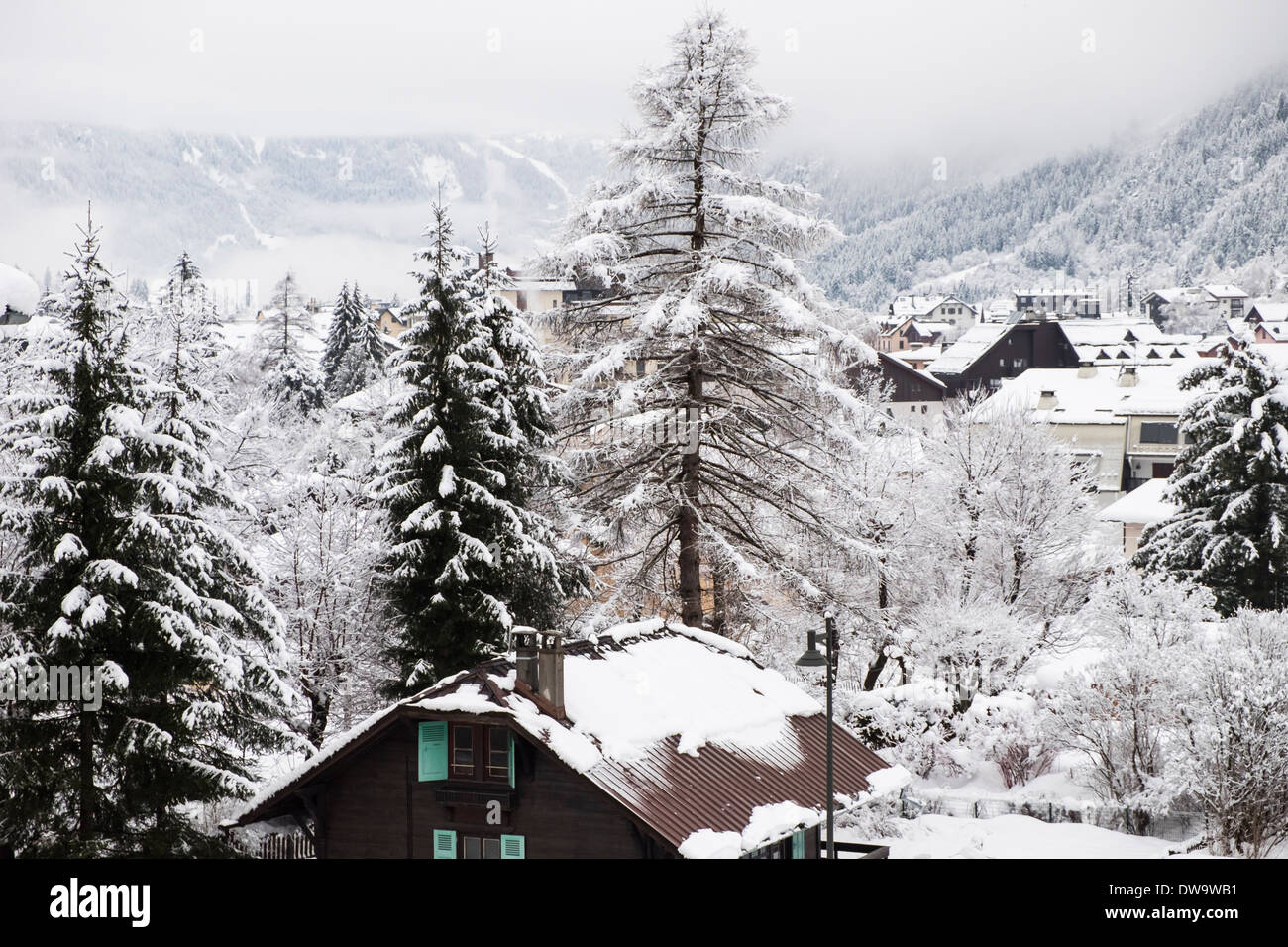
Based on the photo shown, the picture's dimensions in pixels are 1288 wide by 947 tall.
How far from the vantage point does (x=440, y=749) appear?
2103cm

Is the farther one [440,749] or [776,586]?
[776,586]

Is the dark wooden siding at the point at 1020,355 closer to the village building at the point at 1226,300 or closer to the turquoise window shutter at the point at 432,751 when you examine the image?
the village building at the point at 1226,300

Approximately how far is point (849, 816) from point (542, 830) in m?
11.5

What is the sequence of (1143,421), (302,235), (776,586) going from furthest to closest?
(302,235) < (1143,421) < (776,586)

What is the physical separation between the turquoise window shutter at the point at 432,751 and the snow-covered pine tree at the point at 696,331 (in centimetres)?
746

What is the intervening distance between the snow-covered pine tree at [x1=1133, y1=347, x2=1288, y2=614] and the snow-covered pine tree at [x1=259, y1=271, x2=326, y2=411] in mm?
43736

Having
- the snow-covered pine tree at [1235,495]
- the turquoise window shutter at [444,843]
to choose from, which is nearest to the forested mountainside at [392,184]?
the turquoise window shutter at [444,843]

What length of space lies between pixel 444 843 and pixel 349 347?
67376mm

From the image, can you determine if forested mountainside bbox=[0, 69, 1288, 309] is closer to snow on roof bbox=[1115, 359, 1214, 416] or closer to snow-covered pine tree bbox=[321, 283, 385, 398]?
snow-covered pine tree bbox=[321, 283, 385, 398]

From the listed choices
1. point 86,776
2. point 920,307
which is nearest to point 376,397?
point 86,776

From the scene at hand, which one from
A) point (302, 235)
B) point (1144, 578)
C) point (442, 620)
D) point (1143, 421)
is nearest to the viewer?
point (442, 620)

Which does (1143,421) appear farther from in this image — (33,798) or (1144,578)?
(33,798)
